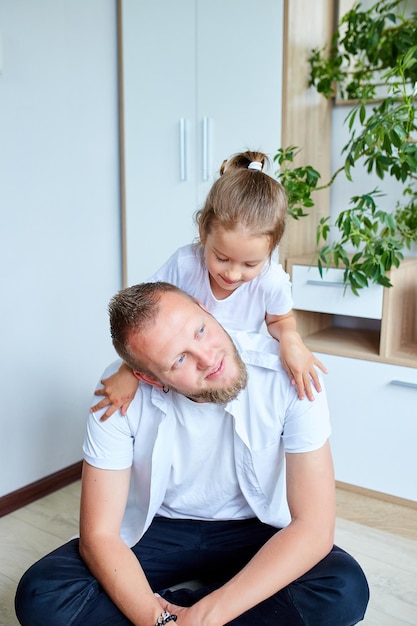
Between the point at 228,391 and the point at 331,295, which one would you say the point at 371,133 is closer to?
the point at 331,295

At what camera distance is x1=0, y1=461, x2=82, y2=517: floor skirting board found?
232 centimetres

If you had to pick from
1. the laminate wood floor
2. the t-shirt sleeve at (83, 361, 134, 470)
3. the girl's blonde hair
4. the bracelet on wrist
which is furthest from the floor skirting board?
the girl's blonde hair

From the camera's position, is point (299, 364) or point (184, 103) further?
point (184, 103)

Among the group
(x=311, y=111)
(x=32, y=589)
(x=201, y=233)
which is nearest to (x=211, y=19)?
(x=311, y=111)

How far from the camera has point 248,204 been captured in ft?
4.87

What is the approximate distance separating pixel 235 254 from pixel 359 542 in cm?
113

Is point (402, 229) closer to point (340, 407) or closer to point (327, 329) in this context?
point (327, 329)

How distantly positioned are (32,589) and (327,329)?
5.33 ft

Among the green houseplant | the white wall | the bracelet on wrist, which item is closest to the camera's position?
the bracelet on wrist

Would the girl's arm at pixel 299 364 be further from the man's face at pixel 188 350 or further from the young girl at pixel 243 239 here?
the man's face at pixel 188 350

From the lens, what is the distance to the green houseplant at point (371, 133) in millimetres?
2082

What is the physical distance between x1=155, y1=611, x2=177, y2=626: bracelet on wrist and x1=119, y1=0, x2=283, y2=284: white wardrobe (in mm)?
1596

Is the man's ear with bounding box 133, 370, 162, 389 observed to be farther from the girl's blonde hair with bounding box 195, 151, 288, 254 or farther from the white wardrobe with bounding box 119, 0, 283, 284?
the white wardrobe with bounding box 119, 0, 283, 284

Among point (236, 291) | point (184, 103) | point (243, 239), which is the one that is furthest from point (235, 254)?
point (184, 103)
